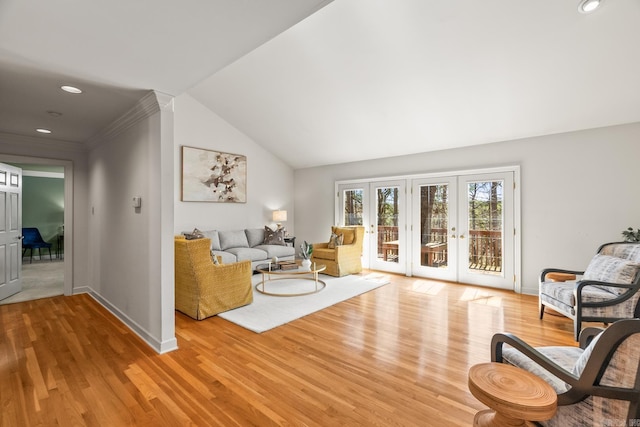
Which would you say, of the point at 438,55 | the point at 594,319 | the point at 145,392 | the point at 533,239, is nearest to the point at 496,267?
the point at 533,239

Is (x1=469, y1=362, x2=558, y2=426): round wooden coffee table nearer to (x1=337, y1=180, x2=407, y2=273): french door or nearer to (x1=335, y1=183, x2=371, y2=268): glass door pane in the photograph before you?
(x1=337, y1=180, x2=407, y2=273): french door

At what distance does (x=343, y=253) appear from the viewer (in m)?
5.79

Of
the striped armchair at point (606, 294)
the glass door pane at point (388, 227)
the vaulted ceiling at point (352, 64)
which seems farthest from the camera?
the glass door pane at point (388, 227)

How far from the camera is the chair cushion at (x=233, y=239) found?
5914 millimetres

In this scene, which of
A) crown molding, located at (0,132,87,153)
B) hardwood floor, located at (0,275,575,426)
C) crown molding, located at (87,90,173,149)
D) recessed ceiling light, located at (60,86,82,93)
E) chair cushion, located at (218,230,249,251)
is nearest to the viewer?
hardwood floor, located at (0,275,575,426)

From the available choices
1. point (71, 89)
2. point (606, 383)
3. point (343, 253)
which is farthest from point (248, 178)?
point (606, 383)

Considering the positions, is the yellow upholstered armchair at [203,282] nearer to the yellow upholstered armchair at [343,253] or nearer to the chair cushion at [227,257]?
the chair cushion at [227,257]

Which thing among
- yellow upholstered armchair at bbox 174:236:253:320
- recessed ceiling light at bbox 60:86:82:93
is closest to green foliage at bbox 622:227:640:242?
yellow upholstered armchair at bbox 174:236:253:320

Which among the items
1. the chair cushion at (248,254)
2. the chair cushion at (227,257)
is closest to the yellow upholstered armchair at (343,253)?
the chair cushion at (248,254)

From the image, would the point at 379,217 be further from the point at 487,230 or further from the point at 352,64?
the point at 352,64

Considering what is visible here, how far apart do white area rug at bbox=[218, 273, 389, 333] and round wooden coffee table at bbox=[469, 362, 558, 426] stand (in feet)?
7.35

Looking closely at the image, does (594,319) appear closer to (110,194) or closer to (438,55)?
(438,55)

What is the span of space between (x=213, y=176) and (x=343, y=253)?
3102 millimetres

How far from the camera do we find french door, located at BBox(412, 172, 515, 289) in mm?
4863
